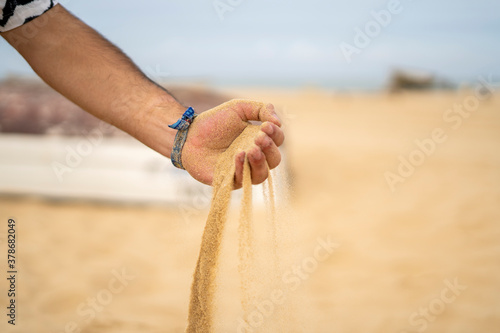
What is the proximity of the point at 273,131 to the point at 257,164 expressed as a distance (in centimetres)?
13

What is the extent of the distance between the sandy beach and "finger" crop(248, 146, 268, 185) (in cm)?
31

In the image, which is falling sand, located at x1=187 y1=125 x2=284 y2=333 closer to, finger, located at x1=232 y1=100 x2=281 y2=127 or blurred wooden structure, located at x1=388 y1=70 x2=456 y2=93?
finger, located at x1=232 y1=100 x2=281 y2=127

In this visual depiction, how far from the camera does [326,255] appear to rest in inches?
152

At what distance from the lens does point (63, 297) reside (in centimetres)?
308

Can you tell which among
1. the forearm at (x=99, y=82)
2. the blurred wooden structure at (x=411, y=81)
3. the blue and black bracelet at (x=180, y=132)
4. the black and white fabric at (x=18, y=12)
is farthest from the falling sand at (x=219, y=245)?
the blurred wooden structure at (x=411, y=81)

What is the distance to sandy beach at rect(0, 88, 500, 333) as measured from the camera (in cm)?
282

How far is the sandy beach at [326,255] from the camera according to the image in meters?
2.82

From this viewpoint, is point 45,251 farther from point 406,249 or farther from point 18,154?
point 406,249

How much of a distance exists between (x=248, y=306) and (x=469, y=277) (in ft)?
7.77

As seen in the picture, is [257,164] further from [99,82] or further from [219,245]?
[99,82]

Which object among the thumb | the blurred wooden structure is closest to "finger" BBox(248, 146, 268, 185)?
the thumb

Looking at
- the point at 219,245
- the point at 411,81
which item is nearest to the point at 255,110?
the point at 219,245

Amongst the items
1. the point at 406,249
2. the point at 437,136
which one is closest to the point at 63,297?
the point at 406,249

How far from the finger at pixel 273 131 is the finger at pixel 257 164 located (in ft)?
0.23
